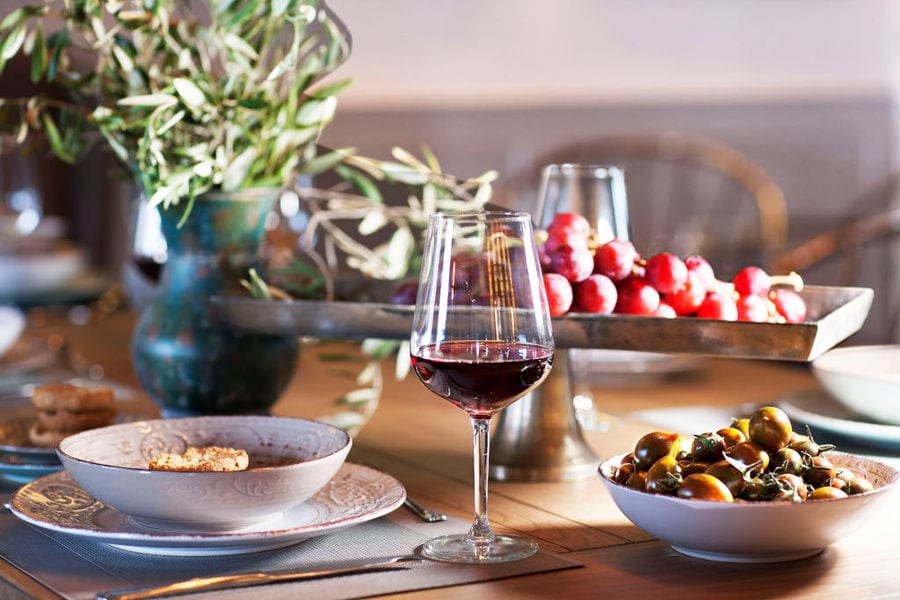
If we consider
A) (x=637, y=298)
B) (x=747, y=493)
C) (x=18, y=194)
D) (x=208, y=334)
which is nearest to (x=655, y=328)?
(x=637, y=298)

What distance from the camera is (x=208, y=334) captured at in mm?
1344

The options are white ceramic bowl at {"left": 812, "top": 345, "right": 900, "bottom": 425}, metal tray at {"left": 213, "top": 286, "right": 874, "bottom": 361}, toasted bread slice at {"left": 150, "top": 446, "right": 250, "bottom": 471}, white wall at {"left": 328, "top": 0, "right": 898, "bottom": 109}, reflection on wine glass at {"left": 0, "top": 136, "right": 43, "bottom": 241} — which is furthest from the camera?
white wall at {"left": 328, "top": 0, "right": 898, "bottom": 109}

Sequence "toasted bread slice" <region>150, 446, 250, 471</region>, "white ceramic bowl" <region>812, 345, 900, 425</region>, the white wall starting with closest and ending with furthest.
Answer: "toasted bread slice" <region>150, 446, 250, 471</region>
"white ceramic bowl" <region>812, 345, 900, 425</region>
the white wall

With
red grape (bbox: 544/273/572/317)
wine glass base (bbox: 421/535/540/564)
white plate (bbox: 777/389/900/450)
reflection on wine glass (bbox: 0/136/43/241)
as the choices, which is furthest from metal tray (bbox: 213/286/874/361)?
reflection on wine glass (bbox: 0/136/43/241)

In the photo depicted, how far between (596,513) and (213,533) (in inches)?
13.6

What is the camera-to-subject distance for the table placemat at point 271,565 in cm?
82

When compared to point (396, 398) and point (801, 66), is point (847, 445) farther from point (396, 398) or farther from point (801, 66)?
point (801, 66)

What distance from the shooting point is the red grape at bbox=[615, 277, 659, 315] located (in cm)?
111

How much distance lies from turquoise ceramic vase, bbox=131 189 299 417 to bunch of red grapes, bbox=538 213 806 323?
1.24ft

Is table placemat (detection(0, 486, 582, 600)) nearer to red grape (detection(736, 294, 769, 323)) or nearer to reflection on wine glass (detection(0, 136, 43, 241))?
red grape (detection(736, 294, 769, 323))

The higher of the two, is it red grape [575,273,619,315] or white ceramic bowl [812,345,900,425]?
red grape [575,273,619,315]

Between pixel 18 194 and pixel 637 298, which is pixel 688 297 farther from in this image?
pixel 18 194

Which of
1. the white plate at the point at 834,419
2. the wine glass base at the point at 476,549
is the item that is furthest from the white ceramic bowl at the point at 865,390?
the wine glass base at the point at 476,549

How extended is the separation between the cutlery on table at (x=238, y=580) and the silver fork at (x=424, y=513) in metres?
0.13
